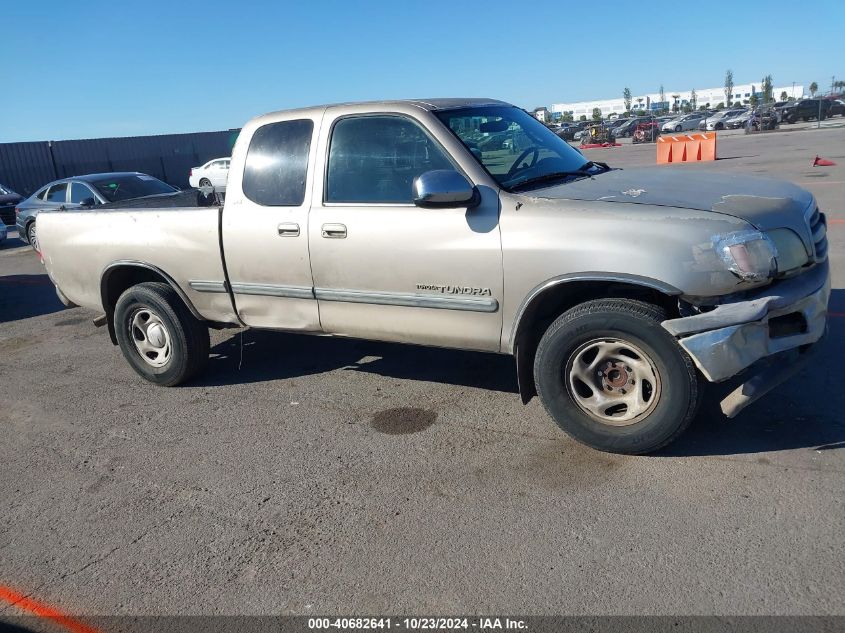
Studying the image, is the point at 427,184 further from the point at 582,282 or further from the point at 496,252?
the point at 582,282

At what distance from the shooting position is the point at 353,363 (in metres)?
5.86

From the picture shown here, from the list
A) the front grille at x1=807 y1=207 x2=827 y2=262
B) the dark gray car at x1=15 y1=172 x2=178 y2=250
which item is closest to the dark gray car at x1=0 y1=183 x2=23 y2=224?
the dark gray car at x1=15 y1=172 x2=178 y2=250

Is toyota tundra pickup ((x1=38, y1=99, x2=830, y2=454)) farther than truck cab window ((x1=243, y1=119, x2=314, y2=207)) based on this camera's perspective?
No

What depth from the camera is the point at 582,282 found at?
383 cm

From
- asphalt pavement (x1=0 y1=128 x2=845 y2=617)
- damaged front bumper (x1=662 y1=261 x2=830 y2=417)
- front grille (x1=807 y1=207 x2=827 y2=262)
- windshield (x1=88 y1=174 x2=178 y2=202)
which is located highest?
windshield (x1=88 y1=174 x2=178 y2=202)

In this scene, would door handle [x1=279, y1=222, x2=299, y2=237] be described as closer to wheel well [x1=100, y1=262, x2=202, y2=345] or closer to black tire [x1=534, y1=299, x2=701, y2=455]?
wheel well [x1=100, y1=262, x2=202, y2=345]

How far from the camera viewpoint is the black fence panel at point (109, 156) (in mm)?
32625

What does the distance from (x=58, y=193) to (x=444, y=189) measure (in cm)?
1288

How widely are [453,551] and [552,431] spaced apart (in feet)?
4.36

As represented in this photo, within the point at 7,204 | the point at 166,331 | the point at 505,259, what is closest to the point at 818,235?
the point at 505,259

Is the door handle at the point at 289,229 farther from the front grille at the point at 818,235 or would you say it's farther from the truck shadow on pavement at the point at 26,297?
the truck shadow on pavement at the point at 26,297

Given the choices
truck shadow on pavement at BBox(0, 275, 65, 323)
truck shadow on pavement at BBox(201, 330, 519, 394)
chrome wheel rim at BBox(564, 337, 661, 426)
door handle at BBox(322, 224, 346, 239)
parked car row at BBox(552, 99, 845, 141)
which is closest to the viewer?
chrome wheel rim at BBox(564, 337, 661, 426)

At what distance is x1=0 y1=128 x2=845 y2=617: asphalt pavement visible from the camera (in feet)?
9.62

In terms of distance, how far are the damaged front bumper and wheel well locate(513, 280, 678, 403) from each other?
26 centimetres
